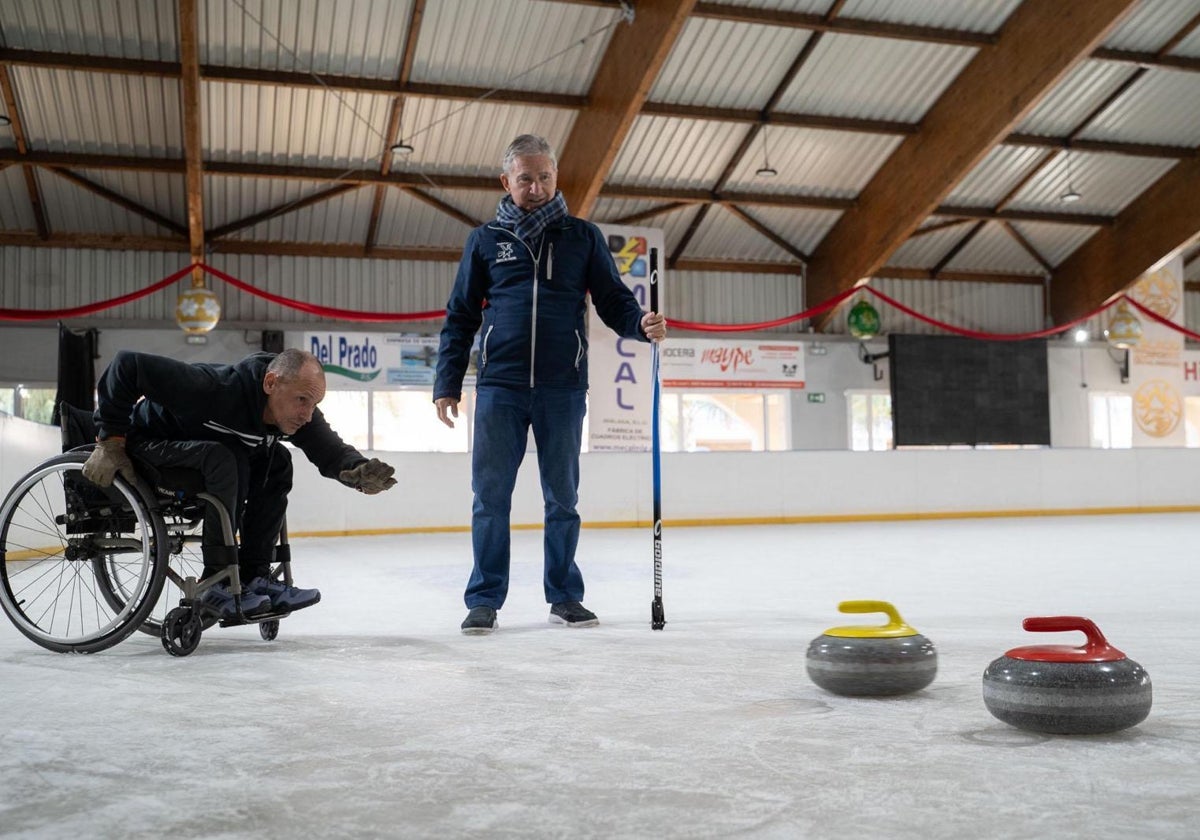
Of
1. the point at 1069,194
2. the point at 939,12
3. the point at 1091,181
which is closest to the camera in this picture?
the point at 939,12

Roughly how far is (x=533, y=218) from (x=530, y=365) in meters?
0.43

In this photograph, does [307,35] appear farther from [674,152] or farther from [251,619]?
[251,619]

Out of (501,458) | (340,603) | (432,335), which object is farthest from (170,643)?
(432,335)

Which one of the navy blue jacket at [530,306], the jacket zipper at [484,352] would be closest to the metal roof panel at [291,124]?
the navy blue jacket at [530,306]

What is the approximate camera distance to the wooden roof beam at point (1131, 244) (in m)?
14.3

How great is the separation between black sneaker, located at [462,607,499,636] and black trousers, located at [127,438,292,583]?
22.1 inches

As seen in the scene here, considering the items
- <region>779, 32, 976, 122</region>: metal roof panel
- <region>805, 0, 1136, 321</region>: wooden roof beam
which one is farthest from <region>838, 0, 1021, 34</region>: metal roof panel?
<region>779, 32, 976, 122</region>: metal roof panel

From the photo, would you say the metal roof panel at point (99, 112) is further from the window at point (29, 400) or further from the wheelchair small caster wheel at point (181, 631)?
the wheelchair small caster wheel at point (181, 631)

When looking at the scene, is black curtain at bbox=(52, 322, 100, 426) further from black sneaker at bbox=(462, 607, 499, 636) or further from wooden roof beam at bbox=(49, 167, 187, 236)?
black sneaker at bbox=(462, 607, 499, 636)

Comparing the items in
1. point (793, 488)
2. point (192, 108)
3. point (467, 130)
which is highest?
point (467, 130)

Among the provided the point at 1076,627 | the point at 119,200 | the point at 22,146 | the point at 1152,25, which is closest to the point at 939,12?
the point at 1152,25

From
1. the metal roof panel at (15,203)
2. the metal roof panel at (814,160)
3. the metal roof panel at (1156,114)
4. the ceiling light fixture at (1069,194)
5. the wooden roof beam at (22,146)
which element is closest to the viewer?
the wooden roof beam at (22,146)

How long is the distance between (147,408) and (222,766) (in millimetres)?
1427

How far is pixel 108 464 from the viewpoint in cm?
266
